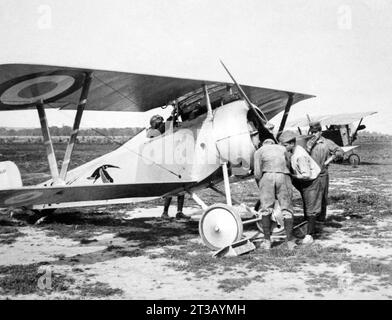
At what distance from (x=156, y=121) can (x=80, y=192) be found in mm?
2241

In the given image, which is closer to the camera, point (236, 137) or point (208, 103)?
point (236, 137)

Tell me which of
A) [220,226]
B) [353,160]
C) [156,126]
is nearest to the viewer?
[220,226]

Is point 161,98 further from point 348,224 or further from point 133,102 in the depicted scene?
point 348,224

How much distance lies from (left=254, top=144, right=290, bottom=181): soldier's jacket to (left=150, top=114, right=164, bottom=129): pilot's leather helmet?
217 centimetres

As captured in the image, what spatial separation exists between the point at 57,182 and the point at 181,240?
235 centimetres

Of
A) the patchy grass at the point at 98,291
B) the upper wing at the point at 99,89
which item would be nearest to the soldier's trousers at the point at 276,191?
the upper wing at the point at 99,89

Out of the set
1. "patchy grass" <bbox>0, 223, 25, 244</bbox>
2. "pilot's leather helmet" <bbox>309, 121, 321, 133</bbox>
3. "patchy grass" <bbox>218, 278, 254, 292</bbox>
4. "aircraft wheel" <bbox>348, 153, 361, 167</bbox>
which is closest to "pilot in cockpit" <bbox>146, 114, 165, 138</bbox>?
"pilot's leather helmet" <bbox>309, 121, 321, 133</bbox>

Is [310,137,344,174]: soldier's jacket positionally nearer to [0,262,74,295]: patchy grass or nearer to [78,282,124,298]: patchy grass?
[78,282,124,298]: patchy grass

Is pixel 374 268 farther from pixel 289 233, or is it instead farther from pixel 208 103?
pixel 208 103

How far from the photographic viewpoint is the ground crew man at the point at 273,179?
20.4ft

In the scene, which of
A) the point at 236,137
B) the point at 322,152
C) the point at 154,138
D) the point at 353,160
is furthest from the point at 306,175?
the point at 353,160

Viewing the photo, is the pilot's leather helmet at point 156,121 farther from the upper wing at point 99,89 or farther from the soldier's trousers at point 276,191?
the soldier's trousers at point 276,191

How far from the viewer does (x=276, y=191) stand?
629cm

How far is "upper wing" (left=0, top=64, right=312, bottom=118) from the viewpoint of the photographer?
5.44m
